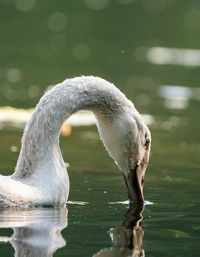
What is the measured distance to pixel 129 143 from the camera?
9.73 m

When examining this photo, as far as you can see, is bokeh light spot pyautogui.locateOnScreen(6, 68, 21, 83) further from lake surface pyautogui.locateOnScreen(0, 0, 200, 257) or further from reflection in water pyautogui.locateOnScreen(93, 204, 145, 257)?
reflection in water pyautogui.locateOnScreen(93, 204, 145, 257)

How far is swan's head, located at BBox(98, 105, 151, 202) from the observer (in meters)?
9.64

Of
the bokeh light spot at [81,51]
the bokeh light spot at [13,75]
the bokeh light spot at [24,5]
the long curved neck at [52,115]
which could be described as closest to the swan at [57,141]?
the long curved neck at [52,115]

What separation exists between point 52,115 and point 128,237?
5.41 feet

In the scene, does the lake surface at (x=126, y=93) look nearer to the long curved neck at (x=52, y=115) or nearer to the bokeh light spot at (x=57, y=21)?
the bokeh light spot at (x=57, y=21)

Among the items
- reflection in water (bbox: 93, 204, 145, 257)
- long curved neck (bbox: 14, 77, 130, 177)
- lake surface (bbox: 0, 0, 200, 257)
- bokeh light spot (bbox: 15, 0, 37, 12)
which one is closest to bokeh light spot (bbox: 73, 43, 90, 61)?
lake surface (bbox: 0, 0, 200, 257)

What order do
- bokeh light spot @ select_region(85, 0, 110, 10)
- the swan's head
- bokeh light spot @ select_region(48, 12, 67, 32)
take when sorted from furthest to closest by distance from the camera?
bokeh light spot @ select_region(85, 0, 110, 10) < bokeh light spot @ select_region(48, 12, 67, 32) < the swan's head

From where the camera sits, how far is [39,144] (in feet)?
30.3

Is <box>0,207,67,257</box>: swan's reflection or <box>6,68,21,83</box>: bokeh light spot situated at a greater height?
<box>6,68,21,83</box>: bokeh light spot

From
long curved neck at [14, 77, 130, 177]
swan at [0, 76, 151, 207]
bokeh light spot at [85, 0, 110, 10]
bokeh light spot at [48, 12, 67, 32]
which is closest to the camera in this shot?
swan at [0, 76, 151, 207]

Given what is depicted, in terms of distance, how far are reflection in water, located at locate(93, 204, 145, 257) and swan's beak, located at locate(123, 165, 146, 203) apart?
1.20 feet

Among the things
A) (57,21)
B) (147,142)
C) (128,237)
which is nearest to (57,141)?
(147,142)

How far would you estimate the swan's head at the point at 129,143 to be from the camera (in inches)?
380

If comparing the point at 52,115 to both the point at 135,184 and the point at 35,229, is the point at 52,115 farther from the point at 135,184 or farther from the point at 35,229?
the point at 35,229
